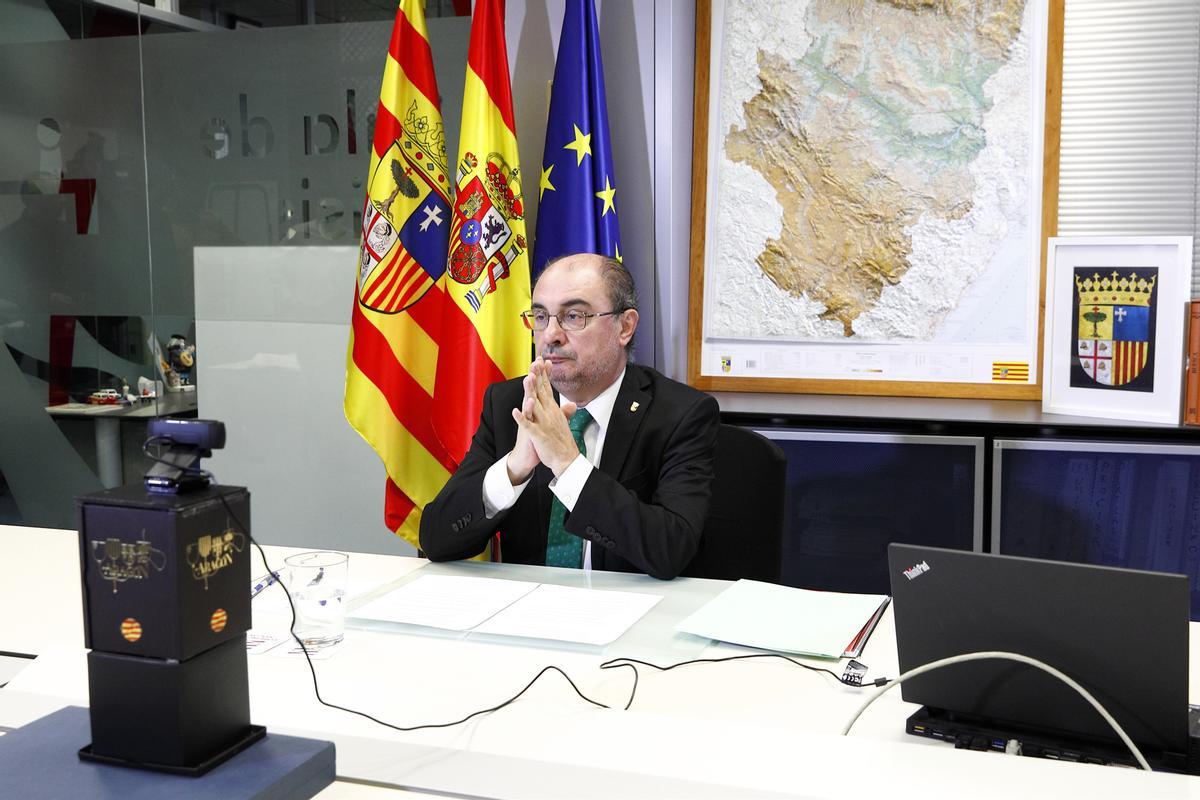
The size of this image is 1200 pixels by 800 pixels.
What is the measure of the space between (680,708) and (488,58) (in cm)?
231

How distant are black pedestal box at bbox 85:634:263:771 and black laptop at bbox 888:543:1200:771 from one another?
73 cm

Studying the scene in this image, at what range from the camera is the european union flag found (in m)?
3.07

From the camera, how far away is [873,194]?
328 centimetres

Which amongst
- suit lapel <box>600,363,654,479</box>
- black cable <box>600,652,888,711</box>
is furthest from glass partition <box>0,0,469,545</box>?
black cable <box>600,652,888,711</box>

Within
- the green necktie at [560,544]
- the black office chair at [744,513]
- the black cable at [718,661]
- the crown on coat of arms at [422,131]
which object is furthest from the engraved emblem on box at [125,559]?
the crown on coat of arms at [422,131]

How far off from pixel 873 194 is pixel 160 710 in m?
2.83

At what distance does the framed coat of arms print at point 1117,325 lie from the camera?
2.85 meters

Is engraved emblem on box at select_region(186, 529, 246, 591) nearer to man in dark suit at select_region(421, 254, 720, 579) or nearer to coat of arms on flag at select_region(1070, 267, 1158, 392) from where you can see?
man in dark suit at select_region(421, 254, 720, 579)

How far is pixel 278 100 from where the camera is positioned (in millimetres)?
3639

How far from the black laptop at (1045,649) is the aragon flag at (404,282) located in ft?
6.95

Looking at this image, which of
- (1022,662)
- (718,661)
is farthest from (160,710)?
(1022,662)

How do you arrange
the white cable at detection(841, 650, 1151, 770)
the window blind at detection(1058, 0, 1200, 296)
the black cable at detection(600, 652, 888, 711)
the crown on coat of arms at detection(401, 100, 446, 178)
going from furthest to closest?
the crown on coat of arms at detection(401, 100, 446, 178)
the window blind at detection(1058, 0, 1200, 296)
the black cable at detection(600, 652, 888, 711)
the white cable at detection(841, 650, 1151, 770)

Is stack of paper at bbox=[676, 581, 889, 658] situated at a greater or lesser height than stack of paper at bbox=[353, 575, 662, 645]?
lesser

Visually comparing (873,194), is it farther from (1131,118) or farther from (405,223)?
(405,223)
